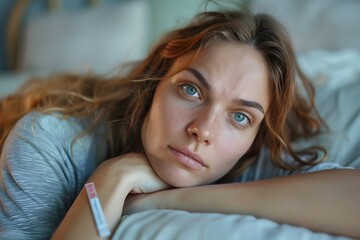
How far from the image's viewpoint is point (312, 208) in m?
0.75

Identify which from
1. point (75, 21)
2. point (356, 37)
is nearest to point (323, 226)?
point (356, 37)

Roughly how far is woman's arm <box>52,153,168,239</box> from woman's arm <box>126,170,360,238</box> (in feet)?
0.15

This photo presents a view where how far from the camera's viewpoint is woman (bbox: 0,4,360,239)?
77 cm

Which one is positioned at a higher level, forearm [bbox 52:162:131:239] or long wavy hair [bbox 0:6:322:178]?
long wavy hair [bbox 0:6:322:178]

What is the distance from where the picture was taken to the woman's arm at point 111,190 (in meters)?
0.73

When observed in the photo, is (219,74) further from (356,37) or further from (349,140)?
(356,37)

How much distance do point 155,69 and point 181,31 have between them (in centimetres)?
12

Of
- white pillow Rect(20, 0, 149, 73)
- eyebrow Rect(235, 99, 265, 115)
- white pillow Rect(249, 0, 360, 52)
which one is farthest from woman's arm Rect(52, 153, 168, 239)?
white pillow Rect(20, 0, 149, 73)

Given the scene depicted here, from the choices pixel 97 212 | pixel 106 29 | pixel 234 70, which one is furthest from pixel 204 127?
pixel 106 29

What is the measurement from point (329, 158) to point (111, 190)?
63 cm

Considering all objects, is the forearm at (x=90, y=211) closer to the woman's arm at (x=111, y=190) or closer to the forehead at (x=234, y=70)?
the woman's arm at (x=111, y=190)

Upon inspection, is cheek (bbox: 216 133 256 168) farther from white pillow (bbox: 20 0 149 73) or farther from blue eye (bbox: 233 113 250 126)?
white pillow (bbox: 20 0 149 73)

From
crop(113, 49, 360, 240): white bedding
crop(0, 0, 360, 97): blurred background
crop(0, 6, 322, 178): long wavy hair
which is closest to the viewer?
crop(113, 49, 360, 240): white bedding

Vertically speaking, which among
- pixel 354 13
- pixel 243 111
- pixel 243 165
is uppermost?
pixel 354 13
